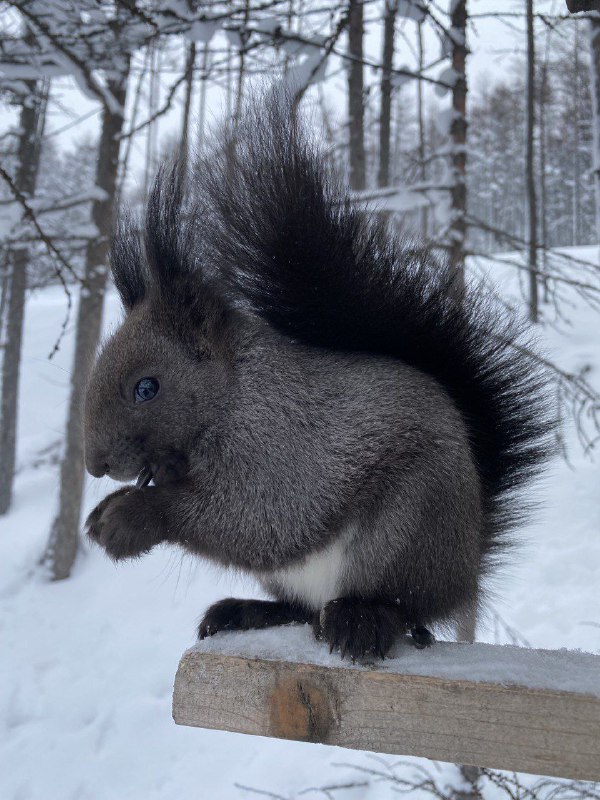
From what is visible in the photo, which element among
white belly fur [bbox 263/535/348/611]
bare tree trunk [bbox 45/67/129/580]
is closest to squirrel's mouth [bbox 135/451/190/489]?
white belly fur [bbox 263/535/348/611]

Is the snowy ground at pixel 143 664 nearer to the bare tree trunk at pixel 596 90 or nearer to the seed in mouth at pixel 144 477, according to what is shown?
the seed in mouth at pixel 144 477

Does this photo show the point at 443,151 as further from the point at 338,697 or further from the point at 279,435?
the point at 338,697

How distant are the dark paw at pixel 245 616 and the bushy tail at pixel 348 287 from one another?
19.0 inches

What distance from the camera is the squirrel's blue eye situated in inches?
55.1

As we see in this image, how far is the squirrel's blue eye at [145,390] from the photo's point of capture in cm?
140

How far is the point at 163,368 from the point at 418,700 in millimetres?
805

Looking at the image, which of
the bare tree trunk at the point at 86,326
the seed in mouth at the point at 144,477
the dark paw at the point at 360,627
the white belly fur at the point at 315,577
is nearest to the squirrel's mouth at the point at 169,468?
the seed in mouth at the point at 144,477

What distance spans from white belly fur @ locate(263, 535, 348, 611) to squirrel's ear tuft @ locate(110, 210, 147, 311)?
0.73m

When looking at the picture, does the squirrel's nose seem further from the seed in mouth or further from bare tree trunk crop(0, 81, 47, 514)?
bare tree trunk crop(0, 81, 47, 514)

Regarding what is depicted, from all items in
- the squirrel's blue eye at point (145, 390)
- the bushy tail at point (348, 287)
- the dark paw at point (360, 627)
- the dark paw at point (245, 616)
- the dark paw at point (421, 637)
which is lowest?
the dark paw at point (245, 616)

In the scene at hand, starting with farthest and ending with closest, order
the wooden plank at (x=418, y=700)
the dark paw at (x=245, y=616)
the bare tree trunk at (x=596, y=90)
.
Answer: the bare tree trunk at (x=596, y=90)
the dark paw at (x=245, y=616)
the wooden plank at (x=418, y=700)

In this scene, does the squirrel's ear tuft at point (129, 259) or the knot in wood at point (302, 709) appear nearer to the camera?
the knot in wood at point (302, 709)

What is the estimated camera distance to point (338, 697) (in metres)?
1.10

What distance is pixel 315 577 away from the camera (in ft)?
4.58
